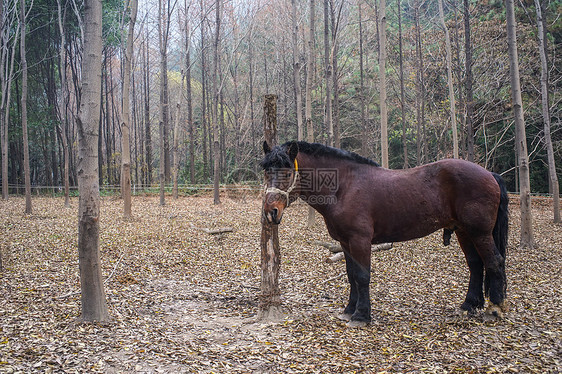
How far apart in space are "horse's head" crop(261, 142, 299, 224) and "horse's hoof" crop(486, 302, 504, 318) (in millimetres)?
Result: 2844

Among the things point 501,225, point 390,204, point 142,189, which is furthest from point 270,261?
point 142,189

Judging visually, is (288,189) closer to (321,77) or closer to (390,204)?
(390,204)

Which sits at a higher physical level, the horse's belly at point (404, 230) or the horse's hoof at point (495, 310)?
the horse's belly at point (404, 230)

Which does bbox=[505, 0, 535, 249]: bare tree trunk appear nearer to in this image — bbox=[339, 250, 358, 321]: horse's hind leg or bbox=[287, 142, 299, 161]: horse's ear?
bbox=[339, 250, 358, 321]: horse's hind leg

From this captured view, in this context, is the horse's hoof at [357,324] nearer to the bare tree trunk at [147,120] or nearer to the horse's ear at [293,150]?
the horse's ear at [293,150]

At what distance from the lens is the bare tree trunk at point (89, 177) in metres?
4.53

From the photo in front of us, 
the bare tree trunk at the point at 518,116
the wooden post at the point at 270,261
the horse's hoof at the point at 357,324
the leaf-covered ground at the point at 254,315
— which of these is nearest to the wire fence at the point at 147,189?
the leaf-covered ground at the point at 254,315

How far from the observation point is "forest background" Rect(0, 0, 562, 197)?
18047 mm

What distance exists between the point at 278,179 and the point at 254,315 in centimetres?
191

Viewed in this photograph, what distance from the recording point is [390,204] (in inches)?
188

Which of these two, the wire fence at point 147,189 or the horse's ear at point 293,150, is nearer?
the horse's ear at point 293,150

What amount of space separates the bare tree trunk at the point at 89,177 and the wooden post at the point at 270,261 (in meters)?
1.95

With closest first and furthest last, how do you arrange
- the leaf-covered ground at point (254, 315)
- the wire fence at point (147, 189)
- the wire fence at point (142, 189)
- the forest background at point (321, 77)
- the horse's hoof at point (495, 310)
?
the leaf-covered ground at point (254, 315) < the horse's hoof at point (495, 310) < the forest background at point (321, 77) < the wire fence at point (147, 189) < the wire fence at point (142, 189)

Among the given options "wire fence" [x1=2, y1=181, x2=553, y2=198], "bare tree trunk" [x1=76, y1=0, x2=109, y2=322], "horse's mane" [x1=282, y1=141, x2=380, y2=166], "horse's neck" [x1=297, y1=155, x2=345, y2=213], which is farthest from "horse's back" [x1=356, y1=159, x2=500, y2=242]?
"wire fence" [x1=2, y1=181, x2=553, y2=198]
